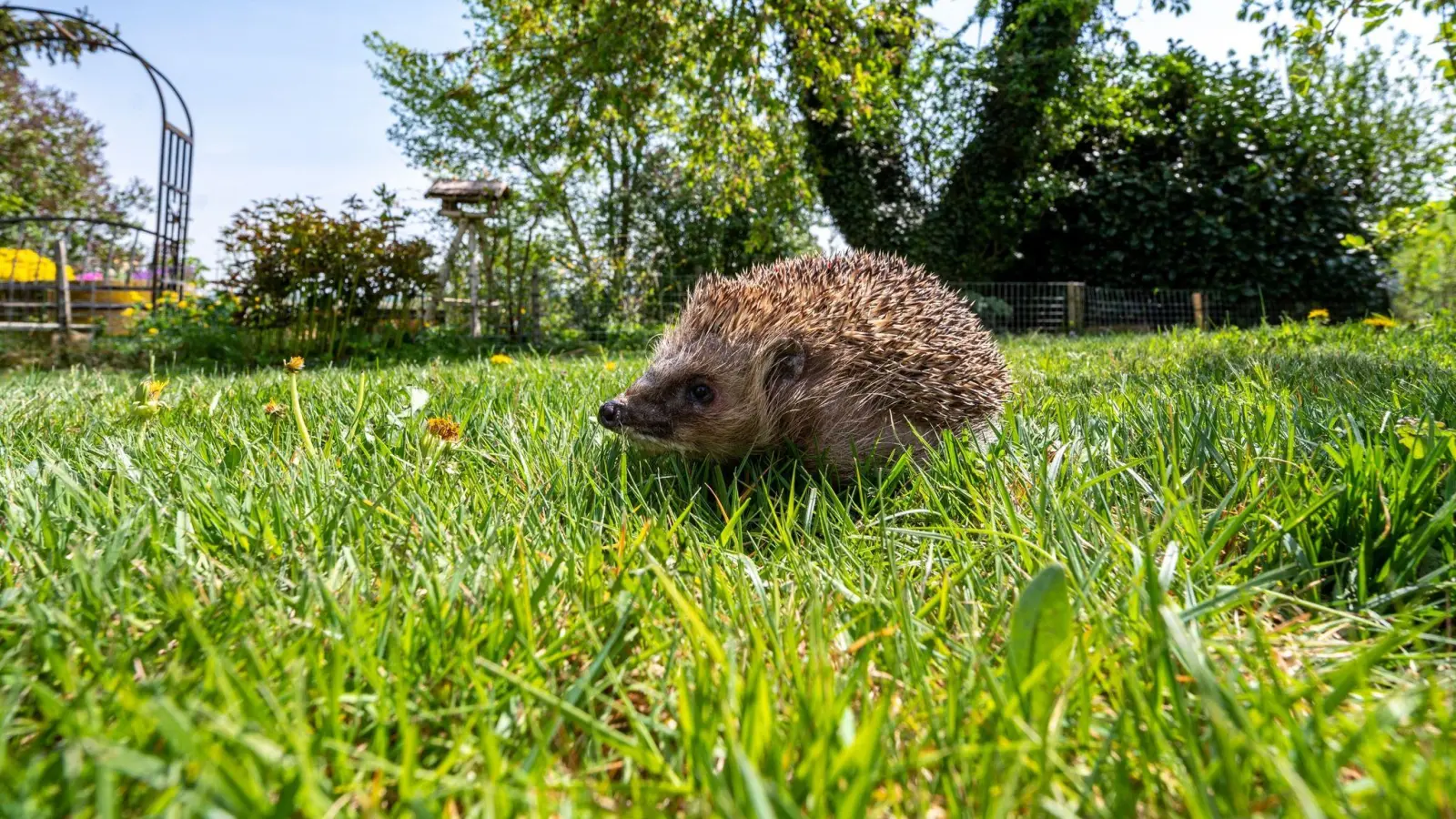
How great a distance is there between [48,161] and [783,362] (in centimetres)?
2256

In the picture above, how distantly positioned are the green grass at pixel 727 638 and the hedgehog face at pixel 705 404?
0.91ft

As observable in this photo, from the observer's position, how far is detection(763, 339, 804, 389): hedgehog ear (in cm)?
243

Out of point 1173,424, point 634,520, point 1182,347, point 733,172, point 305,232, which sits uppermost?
point 733,172

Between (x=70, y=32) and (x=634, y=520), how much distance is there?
12.6 m

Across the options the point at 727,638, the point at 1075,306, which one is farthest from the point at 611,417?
the point at 1075,306

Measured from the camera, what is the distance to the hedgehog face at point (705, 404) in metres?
2.30

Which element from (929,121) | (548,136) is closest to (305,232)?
(548,136)

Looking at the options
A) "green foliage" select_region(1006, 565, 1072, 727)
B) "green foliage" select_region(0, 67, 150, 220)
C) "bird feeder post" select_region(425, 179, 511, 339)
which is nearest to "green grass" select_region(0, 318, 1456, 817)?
"green foliage" select_region(1006, 565, 1072, 727)

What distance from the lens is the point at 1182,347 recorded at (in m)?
5.59

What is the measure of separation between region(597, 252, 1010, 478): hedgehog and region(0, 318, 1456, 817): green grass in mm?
297

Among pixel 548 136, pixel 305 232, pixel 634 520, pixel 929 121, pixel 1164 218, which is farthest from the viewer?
pixel 929 121

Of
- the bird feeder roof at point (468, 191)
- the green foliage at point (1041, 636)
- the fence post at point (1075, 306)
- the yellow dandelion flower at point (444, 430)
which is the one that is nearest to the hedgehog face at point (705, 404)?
Answer: the yellow dandelion flower at point (444, 430)

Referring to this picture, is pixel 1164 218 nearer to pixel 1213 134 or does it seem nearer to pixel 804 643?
pixel 1213 134

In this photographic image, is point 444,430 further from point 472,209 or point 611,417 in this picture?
point 472,209
